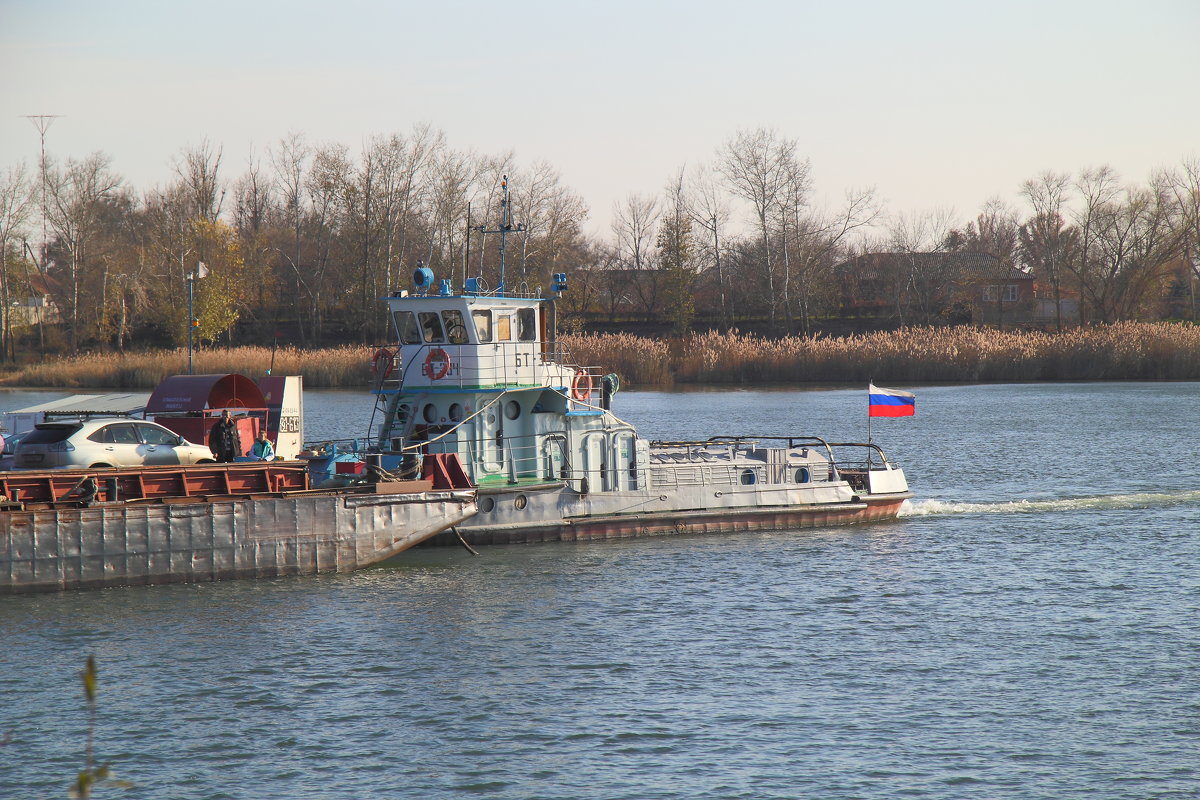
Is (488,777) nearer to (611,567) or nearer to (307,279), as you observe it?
(611,567)

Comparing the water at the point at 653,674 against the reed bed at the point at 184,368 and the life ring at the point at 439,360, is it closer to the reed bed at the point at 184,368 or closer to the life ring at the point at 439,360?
the life ring at the point at 439,360

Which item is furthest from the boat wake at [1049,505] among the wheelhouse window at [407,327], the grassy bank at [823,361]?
the grassy bank at [823,361]

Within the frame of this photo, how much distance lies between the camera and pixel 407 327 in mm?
25547

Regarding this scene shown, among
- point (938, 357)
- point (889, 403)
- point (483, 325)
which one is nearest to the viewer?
point (483, 325)

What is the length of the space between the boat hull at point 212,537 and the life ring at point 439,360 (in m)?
3.06

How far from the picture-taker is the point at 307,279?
95.1 m

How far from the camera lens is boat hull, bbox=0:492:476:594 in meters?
A: 19.0

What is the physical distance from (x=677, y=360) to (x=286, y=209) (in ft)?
163

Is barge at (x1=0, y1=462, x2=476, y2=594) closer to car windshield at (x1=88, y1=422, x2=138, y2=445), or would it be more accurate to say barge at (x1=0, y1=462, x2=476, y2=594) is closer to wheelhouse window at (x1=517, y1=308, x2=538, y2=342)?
car windshield at (x1=88, y1=422, x2=138, y2=445)

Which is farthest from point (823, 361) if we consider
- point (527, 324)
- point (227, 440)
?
point (227, 440)

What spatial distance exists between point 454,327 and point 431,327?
0.55m

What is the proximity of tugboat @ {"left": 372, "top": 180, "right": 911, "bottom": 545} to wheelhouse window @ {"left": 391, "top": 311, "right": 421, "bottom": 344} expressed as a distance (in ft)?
0.10

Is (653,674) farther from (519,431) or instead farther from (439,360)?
(439,360)

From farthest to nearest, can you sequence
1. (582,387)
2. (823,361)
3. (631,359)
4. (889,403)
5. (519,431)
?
(631,359)
(823,361)
(889,403)
(582,387)
(519,431)
